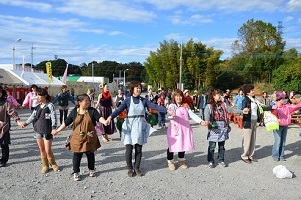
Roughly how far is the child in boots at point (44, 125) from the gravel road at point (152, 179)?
0.35 meters

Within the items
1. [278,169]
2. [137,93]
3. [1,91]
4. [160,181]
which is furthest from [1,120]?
[278,169]

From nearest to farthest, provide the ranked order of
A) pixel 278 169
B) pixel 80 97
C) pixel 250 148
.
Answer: pixel 80 97 < pixel 278 169 < pixel 250 148

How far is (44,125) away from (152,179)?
2.22m

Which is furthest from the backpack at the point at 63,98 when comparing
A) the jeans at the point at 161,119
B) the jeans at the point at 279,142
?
the jeans at the point at 279,142

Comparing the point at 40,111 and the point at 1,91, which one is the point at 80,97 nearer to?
the point at 40,111

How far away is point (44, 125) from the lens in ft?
17.8

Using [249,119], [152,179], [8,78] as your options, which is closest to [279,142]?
[249,119]

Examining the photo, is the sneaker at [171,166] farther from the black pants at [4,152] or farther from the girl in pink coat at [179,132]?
the black pants at [4,152]

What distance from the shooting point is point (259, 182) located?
5148mm

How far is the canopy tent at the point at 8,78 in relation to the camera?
72.7 feet

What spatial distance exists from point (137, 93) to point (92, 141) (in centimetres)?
118

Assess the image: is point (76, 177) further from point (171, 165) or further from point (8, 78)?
point (8, 78)

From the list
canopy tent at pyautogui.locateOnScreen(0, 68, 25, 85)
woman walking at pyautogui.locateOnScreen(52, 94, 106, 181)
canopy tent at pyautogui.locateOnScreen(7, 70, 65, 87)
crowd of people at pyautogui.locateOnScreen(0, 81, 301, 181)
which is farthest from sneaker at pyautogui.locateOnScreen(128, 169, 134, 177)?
canopy tent at pyautogui.locateOnScreen(7, 70, 65, 87)

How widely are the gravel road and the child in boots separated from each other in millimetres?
350
